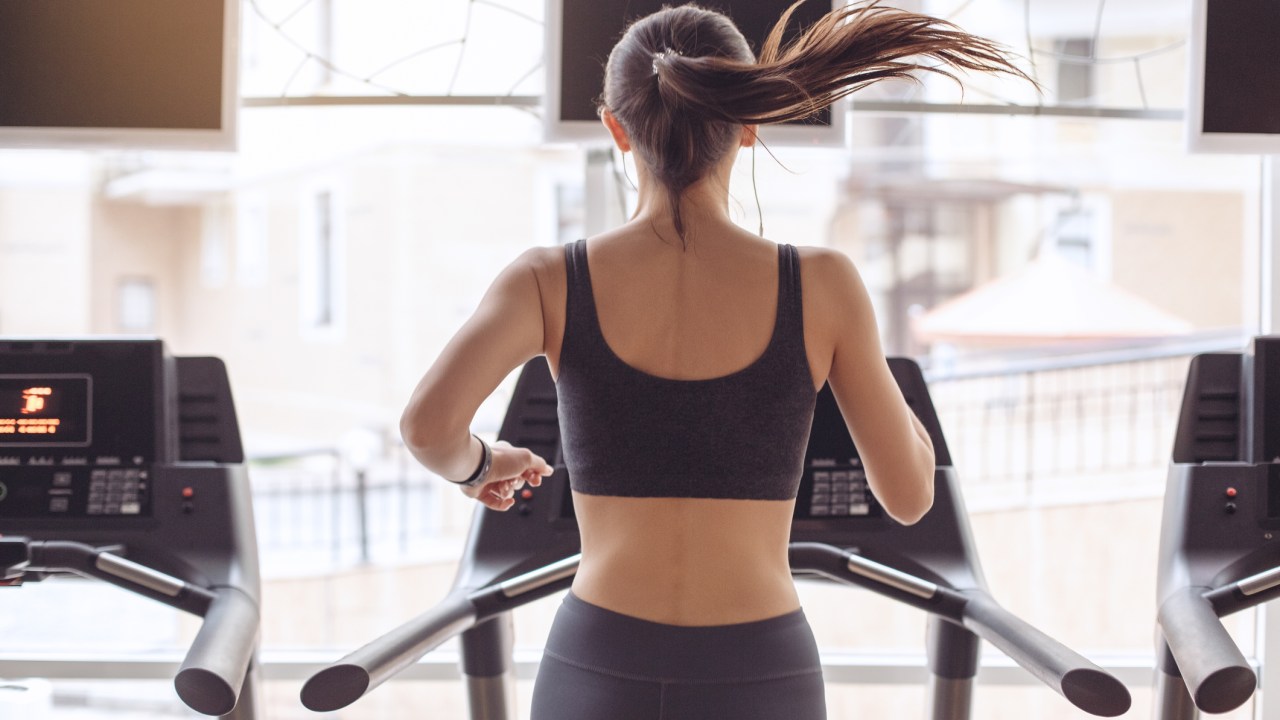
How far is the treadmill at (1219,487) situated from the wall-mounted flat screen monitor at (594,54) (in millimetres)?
758

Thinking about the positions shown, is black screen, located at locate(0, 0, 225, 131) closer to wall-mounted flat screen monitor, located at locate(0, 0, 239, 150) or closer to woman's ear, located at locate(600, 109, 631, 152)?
wall-mounted flat screen monitor, located at locate(0, 0, 239, 150)

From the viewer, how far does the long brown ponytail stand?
1.01m

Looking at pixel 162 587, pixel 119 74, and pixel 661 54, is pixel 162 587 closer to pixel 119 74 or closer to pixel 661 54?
pixel 119 74

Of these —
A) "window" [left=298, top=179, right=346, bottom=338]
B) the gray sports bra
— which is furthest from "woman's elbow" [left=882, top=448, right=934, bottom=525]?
"window" [left=298, top=179, right=346, bottom=338]

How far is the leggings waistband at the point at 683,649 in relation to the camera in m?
1.05

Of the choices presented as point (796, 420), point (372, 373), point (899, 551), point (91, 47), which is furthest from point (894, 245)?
point (796, 420)

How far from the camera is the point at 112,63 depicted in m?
1.96

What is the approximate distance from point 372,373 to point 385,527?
1.63ft

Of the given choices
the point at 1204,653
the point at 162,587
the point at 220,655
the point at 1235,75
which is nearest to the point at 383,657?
the point at 220,655

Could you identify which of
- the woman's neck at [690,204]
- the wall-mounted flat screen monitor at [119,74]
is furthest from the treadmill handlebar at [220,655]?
the wall-mounted flat screen monitor at [119,74]

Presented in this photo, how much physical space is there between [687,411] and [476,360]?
21cm

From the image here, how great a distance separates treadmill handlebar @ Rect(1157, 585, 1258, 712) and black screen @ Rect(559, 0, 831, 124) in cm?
99

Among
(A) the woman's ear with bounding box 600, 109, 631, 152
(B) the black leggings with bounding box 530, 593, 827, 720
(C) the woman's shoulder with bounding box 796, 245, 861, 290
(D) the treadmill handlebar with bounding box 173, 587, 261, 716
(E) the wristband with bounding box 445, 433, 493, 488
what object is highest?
(A) the woman's ear with bounding box 600, 109, 631, 152

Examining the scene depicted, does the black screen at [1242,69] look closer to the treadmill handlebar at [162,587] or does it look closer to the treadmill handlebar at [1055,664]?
the treadmill handlebar at [1055,664]
